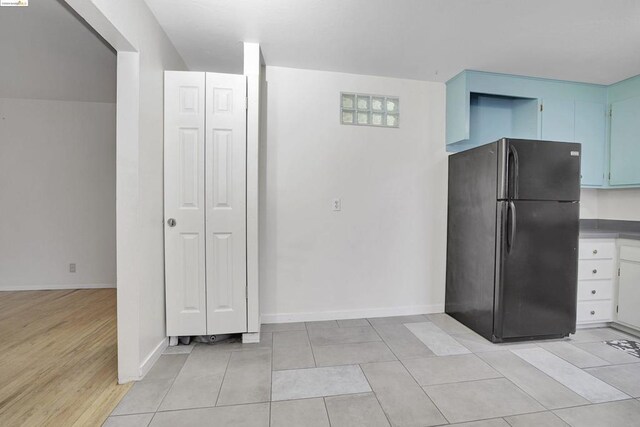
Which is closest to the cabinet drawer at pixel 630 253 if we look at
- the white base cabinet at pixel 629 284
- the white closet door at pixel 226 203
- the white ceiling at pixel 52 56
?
the white base cabinet at pixel 629 284

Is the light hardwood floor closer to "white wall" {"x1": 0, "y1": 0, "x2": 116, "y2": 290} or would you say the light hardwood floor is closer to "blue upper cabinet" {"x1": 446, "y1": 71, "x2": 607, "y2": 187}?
"white wall" {"x1": 0, "y1": 0, "x2": 116, "y2": 290}

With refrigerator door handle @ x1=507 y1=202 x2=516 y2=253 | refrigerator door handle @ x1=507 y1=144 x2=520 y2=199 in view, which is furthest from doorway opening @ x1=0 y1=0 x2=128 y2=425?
refrigerator door handle @ x1=507 y1=144 x2=520 y2=199

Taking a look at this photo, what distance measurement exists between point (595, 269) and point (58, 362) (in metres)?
4.42

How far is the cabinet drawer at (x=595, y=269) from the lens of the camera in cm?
263

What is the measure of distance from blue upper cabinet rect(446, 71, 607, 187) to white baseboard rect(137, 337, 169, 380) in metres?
3.11

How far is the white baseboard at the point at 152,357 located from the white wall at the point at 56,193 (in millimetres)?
2236

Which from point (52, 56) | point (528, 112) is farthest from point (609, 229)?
point (52, 56)

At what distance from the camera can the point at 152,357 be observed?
2016 mm

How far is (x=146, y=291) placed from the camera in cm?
196

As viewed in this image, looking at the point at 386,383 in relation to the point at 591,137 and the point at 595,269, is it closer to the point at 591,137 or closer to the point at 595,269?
the point at 595,269

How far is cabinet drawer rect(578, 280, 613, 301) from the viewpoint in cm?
263

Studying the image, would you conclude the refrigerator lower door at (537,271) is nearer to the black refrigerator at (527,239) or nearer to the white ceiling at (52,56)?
the black refrigerator at (527,239)

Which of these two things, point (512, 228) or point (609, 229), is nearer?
point (512, 228)

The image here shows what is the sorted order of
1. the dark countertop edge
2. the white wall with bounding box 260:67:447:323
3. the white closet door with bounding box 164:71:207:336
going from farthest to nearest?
the white wall with bounding box 260:67:447:323
the dark countertop edge
the white closet door with bounding box 164:71:207:336
